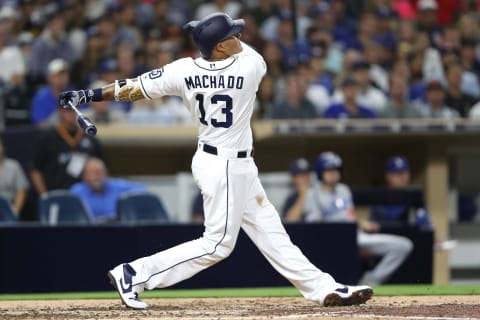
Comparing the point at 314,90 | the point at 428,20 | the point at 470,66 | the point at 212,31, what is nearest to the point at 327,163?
the point at 314,90

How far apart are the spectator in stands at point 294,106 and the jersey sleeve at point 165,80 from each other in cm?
545

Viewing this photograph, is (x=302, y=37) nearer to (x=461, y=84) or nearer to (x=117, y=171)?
(x=461, y=84)

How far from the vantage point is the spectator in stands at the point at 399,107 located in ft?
42.8

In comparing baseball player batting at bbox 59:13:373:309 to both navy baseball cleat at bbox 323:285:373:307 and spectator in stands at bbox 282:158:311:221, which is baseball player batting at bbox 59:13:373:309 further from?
spectator in stands at bbox 282:158:311:221

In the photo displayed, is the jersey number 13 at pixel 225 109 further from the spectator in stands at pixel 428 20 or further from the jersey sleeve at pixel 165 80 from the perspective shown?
the spectator in stands at pixel 428 20

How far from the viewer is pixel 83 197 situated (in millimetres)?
11266

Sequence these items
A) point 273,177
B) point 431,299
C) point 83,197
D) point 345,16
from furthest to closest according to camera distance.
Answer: point 345,16
point 273,177
point 83,197
point 431,299

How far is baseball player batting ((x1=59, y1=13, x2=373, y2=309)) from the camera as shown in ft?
24.0

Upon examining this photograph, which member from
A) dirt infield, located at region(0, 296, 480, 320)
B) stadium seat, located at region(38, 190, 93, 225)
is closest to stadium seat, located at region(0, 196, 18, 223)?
stadium seat, located at region(38, 190, 93, 225)

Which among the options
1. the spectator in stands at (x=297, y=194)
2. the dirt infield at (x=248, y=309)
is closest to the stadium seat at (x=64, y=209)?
the spectator in stands at (x=297, y=194)

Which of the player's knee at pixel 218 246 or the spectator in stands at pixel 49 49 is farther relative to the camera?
the spectator in stands at pixel 49 49

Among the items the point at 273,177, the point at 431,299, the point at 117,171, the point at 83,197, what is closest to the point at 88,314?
the point at 431,299

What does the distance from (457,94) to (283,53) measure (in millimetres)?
2237

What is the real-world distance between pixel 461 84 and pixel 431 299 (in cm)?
644
